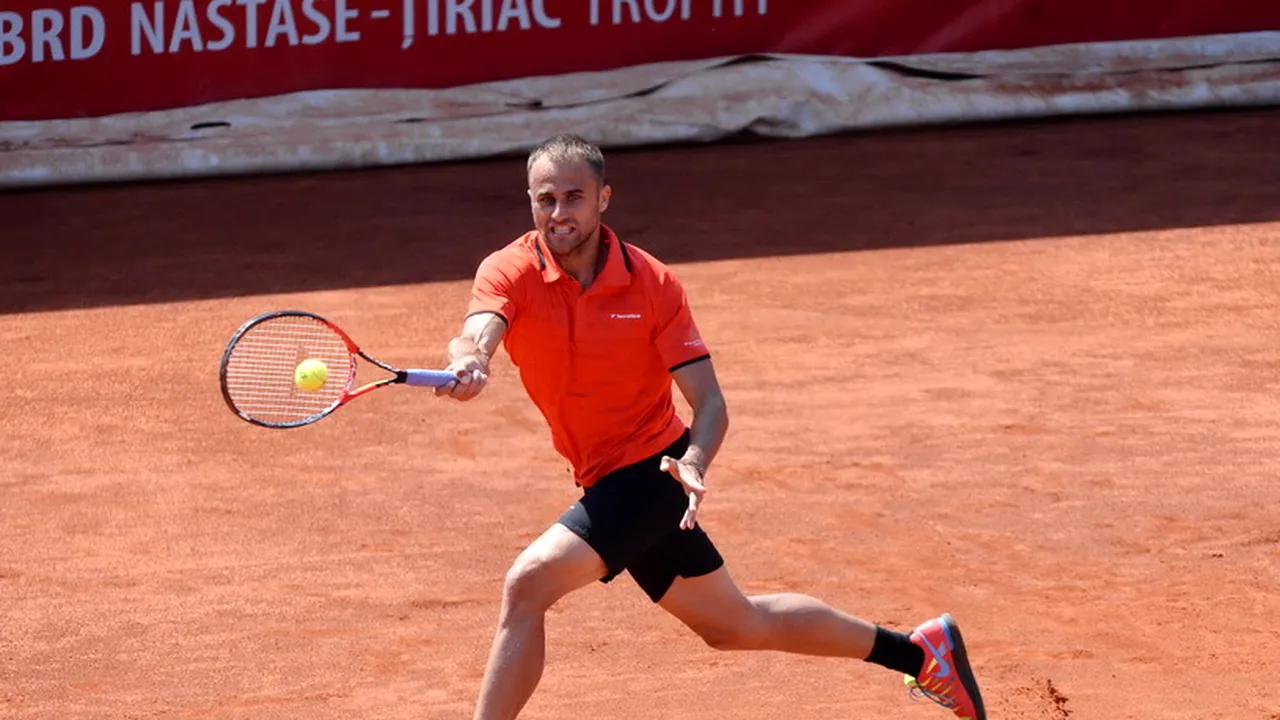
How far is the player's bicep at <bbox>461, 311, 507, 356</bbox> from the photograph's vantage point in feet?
16.5

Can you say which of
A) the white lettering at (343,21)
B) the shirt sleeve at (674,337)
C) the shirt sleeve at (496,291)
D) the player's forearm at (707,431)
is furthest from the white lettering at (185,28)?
the player's forearm at (707,431)

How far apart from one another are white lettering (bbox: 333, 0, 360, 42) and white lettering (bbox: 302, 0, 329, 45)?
2.5 inches

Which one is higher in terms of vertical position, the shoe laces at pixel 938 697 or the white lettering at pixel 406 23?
the white lettering at pixel 406 23

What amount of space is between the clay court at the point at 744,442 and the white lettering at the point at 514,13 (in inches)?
40.4

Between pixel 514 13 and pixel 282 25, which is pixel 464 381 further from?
pixel 514 13

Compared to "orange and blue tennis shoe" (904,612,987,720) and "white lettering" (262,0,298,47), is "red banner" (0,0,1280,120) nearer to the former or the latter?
"white lettering" (262,0,298,47)

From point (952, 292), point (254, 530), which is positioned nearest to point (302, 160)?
point (952, 292)

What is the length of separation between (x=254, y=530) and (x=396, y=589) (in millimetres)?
861

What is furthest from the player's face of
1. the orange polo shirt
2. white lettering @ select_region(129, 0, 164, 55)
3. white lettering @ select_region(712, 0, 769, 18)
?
white lettering @ select_region(712, 0, 769, 18)

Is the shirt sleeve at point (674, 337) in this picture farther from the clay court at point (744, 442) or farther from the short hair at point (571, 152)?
the clay court at point (744, 442)

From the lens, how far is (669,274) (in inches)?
209

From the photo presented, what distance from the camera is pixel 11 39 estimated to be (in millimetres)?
12461

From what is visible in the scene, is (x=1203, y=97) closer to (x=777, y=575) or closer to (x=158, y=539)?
(x=777, y=575)

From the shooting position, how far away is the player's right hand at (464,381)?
486 cm
